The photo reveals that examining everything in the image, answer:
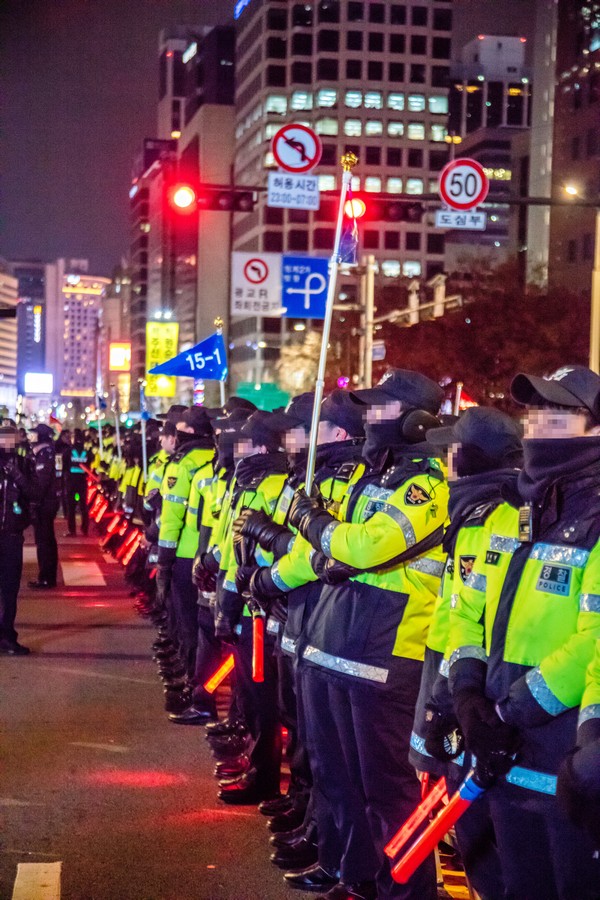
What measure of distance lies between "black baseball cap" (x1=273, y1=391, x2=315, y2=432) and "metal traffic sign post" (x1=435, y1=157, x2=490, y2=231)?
11.6m

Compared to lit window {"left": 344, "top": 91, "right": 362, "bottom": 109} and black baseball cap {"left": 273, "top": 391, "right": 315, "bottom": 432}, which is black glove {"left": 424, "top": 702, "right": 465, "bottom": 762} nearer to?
black baseball cap {"left": 273, "top": 391, "right": 315, "bottom": 432}

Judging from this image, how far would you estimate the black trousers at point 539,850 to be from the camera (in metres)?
3.72

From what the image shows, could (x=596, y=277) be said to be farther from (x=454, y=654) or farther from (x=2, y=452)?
(x=454, y=654)

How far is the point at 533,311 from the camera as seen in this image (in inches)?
1892

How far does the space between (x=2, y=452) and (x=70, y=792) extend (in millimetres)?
5324

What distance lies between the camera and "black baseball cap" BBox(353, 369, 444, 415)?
5488mm

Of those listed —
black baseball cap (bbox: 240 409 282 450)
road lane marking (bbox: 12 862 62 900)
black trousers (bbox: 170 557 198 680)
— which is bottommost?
road lane marking (bbox: 12 862 62 900)

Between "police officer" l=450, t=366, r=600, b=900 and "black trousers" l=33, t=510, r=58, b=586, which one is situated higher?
"police officer" l=450, t=366, r=600, b=900

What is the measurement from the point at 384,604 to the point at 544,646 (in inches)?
59.5

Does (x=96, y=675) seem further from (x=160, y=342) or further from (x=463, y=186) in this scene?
(x=160, y=342)

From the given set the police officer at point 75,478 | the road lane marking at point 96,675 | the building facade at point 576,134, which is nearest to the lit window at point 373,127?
the building facade at point 576,134

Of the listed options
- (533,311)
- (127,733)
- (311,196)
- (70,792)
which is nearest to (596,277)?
(311,196)

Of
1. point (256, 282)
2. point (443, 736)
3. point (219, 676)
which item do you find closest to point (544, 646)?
point (443, 736)

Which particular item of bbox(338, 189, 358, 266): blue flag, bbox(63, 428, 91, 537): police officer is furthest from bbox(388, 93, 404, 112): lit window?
bbox(338, 189, 358, 266): blue flag
